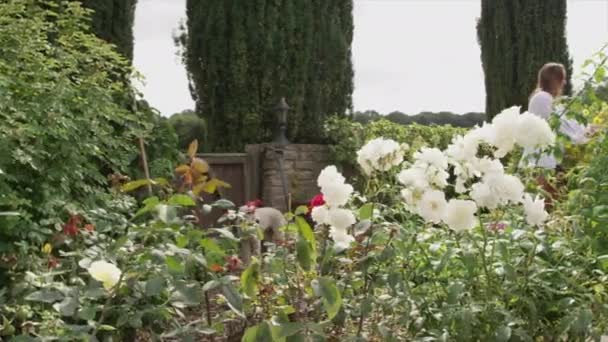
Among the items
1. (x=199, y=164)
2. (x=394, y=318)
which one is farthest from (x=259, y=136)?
(x=394, y=318)

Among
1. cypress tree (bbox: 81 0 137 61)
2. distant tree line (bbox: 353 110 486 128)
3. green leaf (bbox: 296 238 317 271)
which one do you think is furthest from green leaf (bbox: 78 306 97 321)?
distant tree line (bbox: 353 110 486 128)

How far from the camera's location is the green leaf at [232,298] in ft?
7.29

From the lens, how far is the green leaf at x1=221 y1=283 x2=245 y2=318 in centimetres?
222

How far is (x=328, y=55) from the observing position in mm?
9320

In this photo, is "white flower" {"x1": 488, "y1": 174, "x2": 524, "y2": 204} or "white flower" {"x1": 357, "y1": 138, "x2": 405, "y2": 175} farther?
"white flower" {"x1": 357, "y1": 138, "x2": 405, "y2": 175}

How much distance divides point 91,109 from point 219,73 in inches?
187

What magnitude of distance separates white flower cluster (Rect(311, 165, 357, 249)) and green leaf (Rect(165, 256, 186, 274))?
399mm

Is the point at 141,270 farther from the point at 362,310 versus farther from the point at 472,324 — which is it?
the point at 472,324

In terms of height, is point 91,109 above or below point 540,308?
above

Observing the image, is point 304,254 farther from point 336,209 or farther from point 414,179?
point 414,179

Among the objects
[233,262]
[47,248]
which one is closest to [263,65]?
[47,248]

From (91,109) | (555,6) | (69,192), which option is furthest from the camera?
(555,6)

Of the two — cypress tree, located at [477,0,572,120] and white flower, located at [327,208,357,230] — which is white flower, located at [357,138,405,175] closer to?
white flower, located at [327,208,357,230]

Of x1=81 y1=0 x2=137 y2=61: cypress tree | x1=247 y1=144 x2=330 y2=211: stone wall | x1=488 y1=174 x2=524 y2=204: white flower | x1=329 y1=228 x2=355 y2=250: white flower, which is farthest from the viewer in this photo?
x1=247 y1=144 x2=330 y2=211: stone wall
